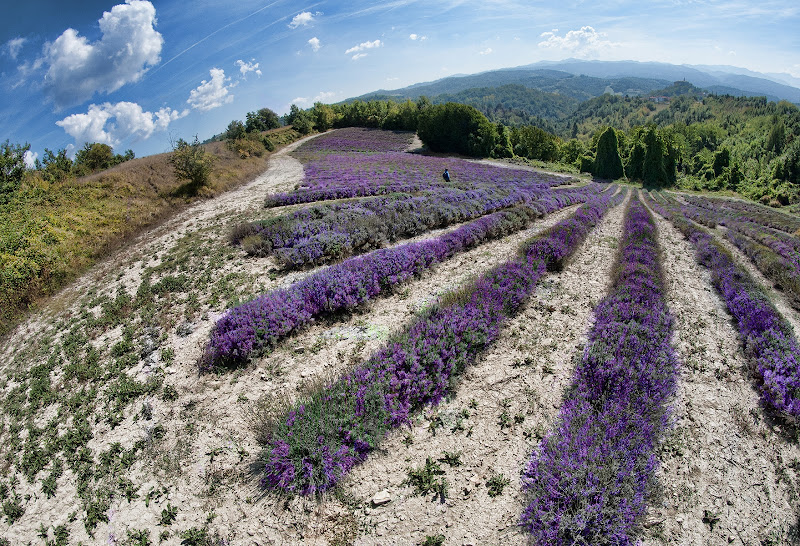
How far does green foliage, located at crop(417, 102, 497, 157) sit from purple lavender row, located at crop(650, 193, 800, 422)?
188 feet

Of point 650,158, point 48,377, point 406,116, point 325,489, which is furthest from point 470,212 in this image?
point 406,116

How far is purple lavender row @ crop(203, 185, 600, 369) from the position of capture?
306 inches

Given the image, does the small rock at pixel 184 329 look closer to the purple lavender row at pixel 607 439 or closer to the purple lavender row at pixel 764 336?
the purple lavender row at pixel 607 439

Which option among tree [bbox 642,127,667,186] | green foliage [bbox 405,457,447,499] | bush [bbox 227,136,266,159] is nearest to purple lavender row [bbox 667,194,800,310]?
green foliage [bbox 405,457,447,499]

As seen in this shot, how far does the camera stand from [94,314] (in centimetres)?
1061

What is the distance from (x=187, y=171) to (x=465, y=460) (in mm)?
28606

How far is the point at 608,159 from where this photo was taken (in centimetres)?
6059

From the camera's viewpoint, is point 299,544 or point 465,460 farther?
point 465,460

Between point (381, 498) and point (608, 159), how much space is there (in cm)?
7229

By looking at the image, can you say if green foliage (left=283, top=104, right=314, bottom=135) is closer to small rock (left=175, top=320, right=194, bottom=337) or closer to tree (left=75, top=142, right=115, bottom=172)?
tree (left=75, top=142, right=115, bottom=172)

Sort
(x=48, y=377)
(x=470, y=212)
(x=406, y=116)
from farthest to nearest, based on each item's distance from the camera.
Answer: (x=406, y=116), (x=470, y=212), (x=48, y=377)

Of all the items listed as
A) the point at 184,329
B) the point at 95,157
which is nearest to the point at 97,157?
the point at 95,157

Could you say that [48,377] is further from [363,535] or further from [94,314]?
[363,535]

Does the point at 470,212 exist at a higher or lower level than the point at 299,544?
higher
